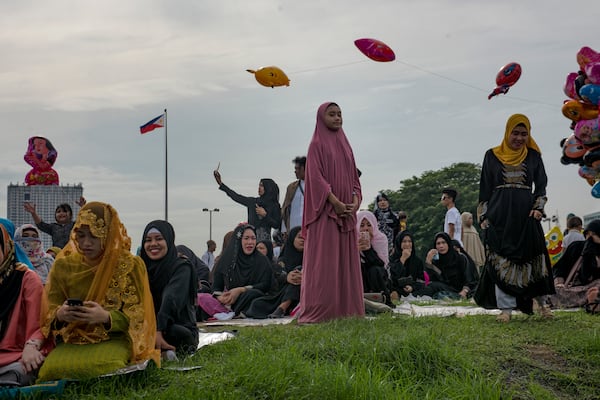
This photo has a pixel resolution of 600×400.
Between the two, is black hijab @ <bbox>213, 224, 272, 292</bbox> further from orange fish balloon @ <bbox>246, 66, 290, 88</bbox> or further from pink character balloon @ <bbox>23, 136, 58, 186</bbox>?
pink character balloon @ <bbox>23, 136, 58, 186</bbox>

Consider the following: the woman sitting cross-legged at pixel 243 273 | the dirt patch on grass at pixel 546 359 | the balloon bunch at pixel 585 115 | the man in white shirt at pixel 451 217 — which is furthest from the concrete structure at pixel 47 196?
the dirt patch on grass at pixel 546 359

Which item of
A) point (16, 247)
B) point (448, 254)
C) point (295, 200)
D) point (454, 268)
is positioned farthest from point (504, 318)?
point (454, 268)

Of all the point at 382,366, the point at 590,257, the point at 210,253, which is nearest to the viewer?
the point at 382,366

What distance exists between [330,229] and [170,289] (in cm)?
243

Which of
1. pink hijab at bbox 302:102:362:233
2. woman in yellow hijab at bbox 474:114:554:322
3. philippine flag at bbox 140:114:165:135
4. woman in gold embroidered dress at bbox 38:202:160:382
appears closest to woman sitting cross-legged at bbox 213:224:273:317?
pink hijab at bbox 302:102:362:233

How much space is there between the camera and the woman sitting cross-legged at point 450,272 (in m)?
12.6

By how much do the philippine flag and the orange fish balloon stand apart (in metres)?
8.49

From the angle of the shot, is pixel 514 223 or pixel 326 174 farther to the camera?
pixel 326 174

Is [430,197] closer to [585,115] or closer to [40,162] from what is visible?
[40,162]

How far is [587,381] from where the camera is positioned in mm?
5465

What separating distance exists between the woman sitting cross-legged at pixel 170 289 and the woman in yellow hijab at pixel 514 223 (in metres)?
3.24

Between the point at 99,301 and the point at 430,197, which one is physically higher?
the point at 430,197

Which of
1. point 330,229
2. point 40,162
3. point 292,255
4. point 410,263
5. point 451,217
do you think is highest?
point 40,162

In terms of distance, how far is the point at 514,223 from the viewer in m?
7.39
